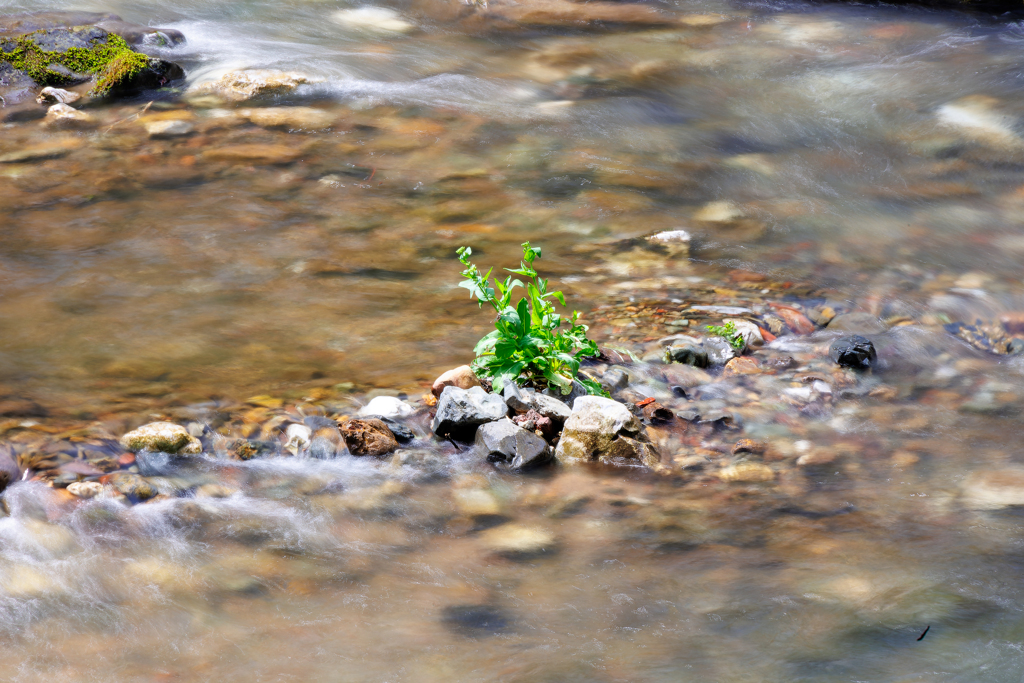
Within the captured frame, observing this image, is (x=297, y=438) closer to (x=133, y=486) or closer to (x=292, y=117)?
(x=133, y=486)

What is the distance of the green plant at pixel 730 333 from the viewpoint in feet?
13.0

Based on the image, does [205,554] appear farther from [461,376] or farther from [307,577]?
[461,376]

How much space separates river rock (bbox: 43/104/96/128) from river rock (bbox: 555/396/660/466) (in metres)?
5.23

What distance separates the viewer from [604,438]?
3.21 m

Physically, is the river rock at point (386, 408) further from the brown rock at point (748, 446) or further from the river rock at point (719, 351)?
the river rock at point (719, 351)

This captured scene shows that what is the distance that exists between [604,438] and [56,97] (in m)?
5.94

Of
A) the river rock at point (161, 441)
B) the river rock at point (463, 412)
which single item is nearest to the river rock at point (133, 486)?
the river rock at point (161, 441)

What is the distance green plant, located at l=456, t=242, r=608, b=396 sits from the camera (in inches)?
136

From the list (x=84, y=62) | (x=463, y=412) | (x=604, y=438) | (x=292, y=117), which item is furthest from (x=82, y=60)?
(x=604, y=438)

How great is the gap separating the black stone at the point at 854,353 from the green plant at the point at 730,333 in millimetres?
414

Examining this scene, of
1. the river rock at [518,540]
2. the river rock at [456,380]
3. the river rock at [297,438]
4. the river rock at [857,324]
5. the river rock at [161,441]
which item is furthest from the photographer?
the river rock at [857,324]

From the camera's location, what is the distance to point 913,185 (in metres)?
5.99

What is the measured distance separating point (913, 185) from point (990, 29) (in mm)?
3976

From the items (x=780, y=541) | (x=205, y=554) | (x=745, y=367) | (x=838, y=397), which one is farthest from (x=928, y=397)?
A: (x=205, y=554)
